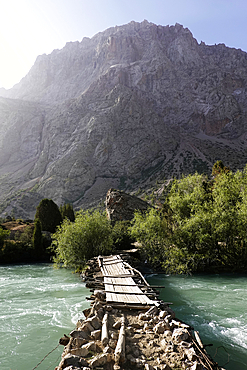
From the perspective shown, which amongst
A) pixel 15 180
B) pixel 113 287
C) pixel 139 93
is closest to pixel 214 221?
pixel 113 287

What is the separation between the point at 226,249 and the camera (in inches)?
877

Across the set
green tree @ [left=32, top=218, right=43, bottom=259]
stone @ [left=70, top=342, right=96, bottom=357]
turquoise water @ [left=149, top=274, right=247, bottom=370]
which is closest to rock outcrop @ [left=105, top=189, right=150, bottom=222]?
green tree @ [left=32, top=218, right=43, bottom=259]

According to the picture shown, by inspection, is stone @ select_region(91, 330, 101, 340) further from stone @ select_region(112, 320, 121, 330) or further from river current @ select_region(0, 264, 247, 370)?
river current @ select_region(0, 264, 247, 370)

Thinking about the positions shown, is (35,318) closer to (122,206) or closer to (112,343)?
(112,343)

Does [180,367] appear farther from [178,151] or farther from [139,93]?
[139,93]

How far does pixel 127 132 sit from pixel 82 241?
131 meters

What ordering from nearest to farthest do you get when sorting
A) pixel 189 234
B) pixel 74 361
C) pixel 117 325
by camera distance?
pixel 74 361
pixel 117 325
pixel 189 234

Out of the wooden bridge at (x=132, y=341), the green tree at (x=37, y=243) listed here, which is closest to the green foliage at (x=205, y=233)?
the wooden bridge at (x=132, y=341)

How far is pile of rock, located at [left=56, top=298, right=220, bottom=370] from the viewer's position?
203 inches

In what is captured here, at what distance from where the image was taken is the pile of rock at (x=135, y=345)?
16.9ft

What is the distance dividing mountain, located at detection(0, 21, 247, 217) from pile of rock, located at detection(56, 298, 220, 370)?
104957 millimetres

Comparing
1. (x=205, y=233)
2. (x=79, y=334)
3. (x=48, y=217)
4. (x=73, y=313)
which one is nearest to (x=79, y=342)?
(x=79, y=334)

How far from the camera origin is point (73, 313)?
12.1 meters

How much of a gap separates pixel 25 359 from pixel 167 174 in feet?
357
